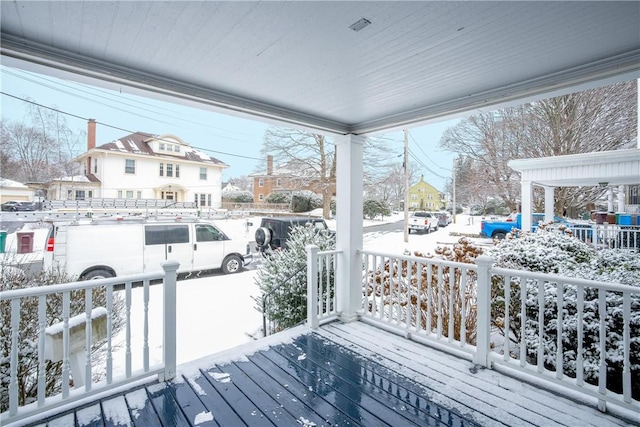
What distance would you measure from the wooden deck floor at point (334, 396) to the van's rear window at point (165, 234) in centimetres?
354

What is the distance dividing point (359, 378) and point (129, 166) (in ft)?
26.6

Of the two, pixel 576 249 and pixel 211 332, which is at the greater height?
pixel 576 249

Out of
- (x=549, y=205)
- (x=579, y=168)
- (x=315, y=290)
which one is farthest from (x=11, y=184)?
(x=549, y=205)

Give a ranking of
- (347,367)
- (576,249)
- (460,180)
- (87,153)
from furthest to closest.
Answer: (460,180) < (87,153) < (576,249) < (347,367)

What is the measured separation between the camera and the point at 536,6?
145cm

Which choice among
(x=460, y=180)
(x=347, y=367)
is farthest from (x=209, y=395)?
(x=460, y=180)

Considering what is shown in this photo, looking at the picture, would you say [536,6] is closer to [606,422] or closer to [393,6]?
[393,6]

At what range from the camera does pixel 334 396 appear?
2.12 meters

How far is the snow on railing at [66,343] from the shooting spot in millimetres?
1797

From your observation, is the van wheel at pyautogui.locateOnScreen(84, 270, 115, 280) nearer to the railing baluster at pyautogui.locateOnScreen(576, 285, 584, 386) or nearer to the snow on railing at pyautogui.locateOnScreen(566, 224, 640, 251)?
the railing baluster at pyautogui.locateOnScreen(576, 285, 584, 386)

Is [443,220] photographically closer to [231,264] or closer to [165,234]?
[231,264]

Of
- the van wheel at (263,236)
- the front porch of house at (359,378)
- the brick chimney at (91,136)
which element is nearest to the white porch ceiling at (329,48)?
the front porch of house at (359,378)

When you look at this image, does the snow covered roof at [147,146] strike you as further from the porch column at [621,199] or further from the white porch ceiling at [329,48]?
the porch column at [621,199]

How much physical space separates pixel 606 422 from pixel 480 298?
0.96m
